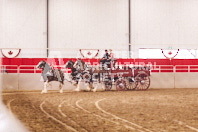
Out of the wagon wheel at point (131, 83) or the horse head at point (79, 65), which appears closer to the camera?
the horse head at point (79, 65)

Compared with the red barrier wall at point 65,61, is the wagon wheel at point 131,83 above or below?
below

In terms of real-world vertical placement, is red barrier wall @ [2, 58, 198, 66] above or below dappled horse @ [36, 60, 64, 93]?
above

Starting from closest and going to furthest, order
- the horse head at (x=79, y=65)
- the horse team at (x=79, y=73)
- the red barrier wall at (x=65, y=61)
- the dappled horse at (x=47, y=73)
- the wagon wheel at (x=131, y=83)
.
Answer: the dappled horse at (x=47, y=73)
the horse team at (x=79, y=73)
the horse head at (x=79, y=65)
the wagon wheel at (x=131, y=83)
the red barrier wall at (x=65, y=61)

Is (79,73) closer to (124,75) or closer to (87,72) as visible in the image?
(87,72)

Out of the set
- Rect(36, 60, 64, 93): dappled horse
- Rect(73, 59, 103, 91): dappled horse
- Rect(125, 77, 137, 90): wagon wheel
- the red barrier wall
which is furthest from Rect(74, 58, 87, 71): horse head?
the red barrier wall

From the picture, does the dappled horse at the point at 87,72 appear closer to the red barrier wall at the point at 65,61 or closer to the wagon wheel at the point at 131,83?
the wagon wheel at the point at 131,83

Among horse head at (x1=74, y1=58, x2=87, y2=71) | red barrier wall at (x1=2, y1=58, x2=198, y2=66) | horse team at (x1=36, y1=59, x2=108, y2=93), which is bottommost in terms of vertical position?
horse team at (x1=36, y1=59, x2=108, y2=93)

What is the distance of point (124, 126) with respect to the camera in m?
5.95

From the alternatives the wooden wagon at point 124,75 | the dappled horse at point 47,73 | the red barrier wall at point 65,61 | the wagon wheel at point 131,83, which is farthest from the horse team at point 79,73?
the red barrier wall at point 65,61

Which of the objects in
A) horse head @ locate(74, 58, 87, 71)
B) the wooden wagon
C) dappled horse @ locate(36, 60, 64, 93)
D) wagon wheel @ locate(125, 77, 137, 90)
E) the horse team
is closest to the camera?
dappled horse @ locate(36, 60, 64, 93)

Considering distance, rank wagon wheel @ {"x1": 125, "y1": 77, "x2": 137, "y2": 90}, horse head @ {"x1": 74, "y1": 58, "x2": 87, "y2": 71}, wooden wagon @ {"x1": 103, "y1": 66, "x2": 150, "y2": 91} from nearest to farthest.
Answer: horse head @ {"x1": 74, "y1": 58, "x2": 87, "y2": 71}
wooden wagon @ {"x1": 103, "y1": 66, "x2": 150, "y2": 91}
wagon wheel @ {"x1": 125, "y1": 77, "x2": 137, "y2": 90}

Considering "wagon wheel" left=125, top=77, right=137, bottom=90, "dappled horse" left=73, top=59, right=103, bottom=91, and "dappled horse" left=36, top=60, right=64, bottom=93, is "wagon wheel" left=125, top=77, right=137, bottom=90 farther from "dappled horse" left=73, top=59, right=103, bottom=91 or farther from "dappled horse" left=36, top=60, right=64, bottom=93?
"dappled horse" left=36, top=60, right=64, bottom=93

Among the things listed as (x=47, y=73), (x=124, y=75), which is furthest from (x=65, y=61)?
(x=124, y=75)

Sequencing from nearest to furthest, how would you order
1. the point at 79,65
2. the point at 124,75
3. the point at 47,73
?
the point at 47,73
the point at 79,65
the point at 124,75
